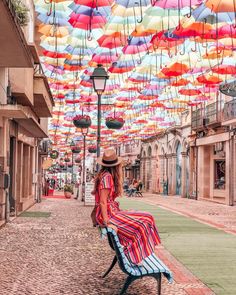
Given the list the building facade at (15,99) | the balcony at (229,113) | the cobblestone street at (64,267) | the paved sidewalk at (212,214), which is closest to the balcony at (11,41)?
the building facade at (15,99)

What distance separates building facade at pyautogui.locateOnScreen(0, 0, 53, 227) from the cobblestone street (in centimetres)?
290

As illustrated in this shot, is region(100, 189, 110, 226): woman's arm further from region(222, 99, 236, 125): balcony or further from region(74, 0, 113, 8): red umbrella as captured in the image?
region(222, 99, 236, 125): balcony

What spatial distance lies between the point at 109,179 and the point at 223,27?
843cm

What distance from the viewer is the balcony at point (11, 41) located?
7302mm

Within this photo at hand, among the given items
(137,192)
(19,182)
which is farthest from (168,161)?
(19,182)

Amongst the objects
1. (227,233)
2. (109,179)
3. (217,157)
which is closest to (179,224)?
(227,233)

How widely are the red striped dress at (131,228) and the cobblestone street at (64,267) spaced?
65cm

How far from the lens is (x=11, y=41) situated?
903 centimetres

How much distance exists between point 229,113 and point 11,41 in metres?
20.0

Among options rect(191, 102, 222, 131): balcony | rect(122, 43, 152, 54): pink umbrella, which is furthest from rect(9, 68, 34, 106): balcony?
rect(191, 102, 222, 131): balcony

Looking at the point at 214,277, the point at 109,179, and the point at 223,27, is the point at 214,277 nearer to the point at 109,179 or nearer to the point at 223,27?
the point at 109,179

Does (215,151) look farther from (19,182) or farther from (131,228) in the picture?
(131,228)

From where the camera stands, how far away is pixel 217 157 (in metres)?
33.8

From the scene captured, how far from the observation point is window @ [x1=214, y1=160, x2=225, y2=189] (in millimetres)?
32656
